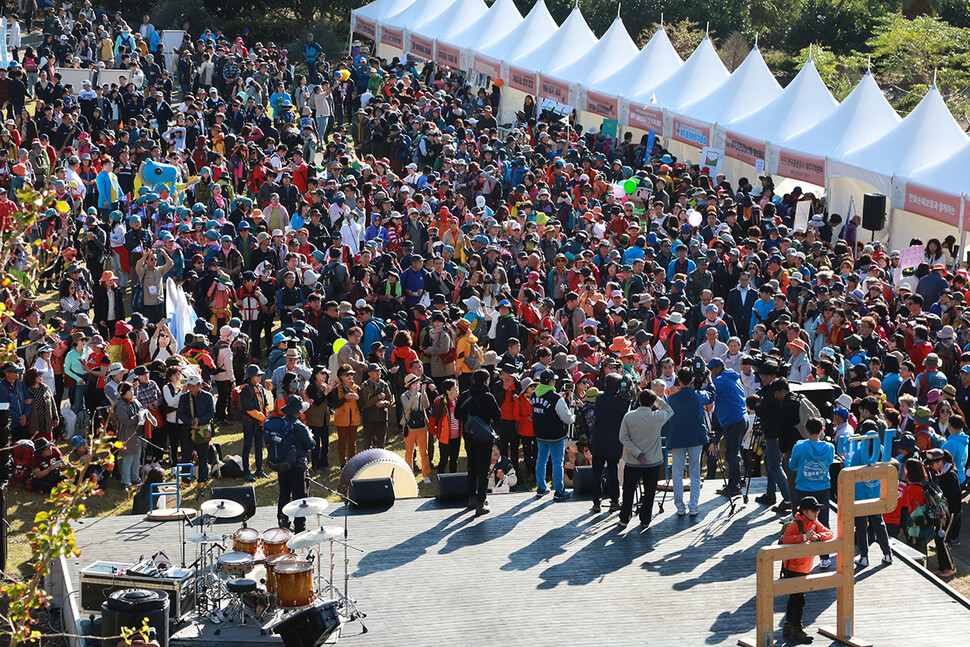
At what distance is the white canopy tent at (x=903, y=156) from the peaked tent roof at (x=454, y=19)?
13.8 m

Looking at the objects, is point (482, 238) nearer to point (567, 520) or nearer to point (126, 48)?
point (567, 520)

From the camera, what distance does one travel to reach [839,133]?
22.9m

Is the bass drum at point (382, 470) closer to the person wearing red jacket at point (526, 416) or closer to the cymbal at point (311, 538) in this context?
the person wearing red jacket at point (526, 416)

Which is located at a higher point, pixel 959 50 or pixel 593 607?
pixel 959 50

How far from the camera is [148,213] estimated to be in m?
18.9

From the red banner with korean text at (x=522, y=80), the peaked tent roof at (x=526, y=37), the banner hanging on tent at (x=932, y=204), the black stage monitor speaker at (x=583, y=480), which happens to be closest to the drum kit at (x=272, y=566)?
the black stage monitor speaker at (x=583, y=480)

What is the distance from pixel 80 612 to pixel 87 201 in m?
11.6

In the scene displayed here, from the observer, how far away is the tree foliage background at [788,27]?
4494cm

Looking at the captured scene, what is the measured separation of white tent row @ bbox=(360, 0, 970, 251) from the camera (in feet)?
70.2

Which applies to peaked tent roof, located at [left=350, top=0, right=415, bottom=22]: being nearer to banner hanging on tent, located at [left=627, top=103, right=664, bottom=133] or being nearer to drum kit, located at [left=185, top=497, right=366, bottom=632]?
banner hanging on tent, located at [left=627, top=103, right=664, bottom=133]

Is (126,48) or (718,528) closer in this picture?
(718,528)

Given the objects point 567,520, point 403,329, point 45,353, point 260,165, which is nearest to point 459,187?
point 260,165

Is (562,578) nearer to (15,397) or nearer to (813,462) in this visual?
(813,462)

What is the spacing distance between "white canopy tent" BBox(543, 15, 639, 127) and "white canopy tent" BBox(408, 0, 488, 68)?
14.9 feet
